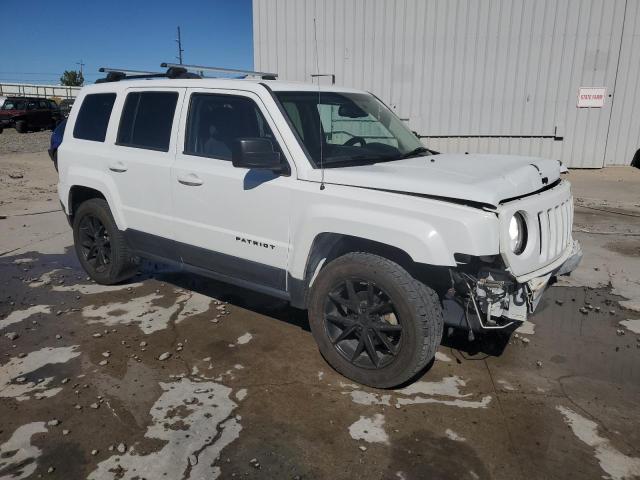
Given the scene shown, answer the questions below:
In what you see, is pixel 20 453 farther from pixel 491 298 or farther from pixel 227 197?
pixel 491 298

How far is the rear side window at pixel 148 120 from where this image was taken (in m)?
4.41

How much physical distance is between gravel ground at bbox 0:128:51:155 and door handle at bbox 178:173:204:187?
17905 mm

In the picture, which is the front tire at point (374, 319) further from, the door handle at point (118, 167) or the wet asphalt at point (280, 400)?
the door handle at point (118, 167)

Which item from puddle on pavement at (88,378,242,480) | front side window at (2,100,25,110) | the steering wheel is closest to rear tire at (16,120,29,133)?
front side window at (2,100,25,110)

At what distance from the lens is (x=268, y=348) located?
13.4ft

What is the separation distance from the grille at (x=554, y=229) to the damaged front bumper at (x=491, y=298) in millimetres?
121

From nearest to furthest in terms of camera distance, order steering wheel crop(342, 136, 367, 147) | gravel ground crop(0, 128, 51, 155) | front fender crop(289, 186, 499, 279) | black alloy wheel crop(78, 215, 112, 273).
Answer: front fender crop(289, 186, 499, 279), steering wheel crop(342, 136, 367, 147), black alloy wheel crop(78, 215, 112, 273), gravel ground crop(0, 128, 51, 155)

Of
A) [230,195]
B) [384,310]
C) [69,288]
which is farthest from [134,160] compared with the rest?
[384,310]

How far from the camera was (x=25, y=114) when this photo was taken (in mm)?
27109

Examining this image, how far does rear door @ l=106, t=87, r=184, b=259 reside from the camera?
4.38m

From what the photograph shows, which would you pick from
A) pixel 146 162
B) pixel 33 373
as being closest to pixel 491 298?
pixel 146 162

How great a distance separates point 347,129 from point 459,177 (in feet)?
4.42

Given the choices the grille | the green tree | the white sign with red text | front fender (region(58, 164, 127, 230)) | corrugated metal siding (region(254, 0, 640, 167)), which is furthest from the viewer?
the green tree

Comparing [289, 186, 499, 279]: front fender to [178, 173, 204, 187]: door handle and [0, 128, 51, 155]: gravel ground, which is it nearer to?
[178, 173, 204, 187]: door handle
